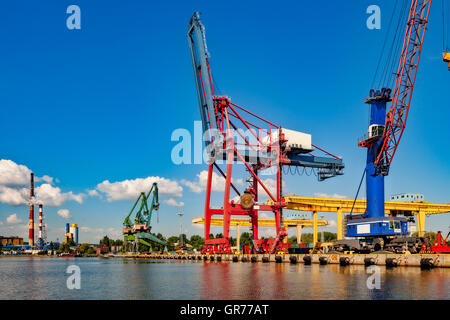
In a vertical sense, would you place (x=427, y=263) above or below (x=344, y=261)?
above

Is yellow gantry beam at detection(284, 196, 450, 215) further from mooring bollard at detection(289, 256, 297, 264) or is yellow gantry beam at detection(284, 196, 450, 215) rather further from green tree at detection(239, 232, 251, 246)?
green tree at detection(239, 232, 251, 246)

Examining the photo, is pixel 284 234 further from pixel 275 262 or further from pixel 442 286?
pixel 442 286

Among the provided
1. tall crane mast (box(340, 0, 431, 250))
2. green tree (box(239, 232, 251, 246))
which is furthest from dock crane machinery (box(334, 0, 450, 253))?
green tree (box(239, 232, 251, 246))

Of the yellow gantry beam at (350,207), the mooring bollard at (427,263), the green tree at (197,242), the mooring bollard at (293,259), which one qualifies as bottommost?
the green tree at (197,242)

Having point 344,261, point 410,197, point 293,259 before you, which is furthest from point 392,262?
point 410,197

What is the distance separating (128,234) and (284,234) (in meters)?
77.1

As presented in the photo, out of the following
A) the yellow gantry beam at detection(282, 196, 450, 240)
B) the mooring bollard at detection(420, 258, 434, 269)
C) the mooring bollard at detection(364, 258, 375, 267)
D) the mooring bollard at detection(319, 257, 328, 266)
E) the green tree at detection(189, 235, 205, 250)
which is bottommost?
the green tree at detection(189, 235, 205, 250)

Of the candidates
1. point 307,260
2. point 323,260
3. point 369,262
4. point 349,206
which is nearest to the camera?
point 369,262

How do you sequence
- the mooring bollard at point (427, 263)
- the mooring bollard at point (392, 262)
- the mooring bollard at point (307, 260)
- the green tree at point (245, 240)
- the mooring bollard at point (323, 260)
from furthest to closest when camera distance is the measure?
the green tree at point (245, 240) < the mooring bollard at point (307, 260) < the mooring bollard at point (323, 260) < the mooring bollard at point (392, 262) < the mooring bollard at point (427, 263)

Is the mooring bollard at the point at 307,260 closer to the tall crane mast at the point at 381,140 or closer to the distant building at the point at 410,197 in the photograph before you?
the tall crane mast at the point at 381,140

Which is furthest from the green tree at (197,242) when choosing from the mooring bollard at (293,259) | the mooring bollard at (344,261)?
the mooring bollard at (344,261)

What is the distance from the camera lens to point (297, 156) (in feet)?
204

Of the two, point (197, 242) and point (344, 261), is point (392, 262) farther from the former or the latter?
point (197, 242)
